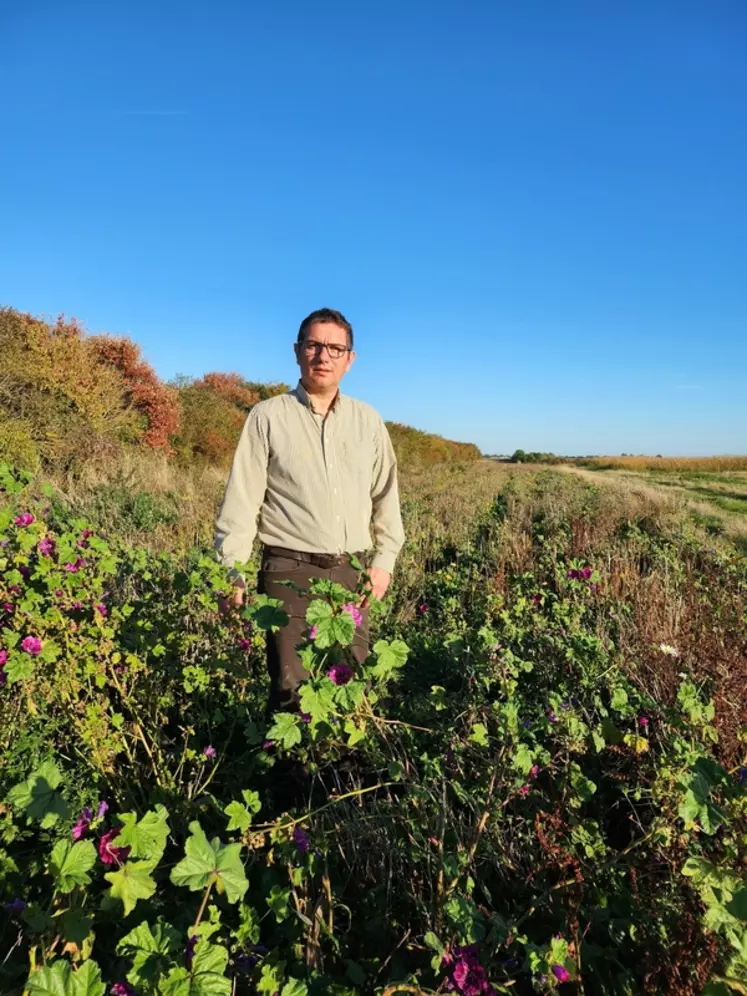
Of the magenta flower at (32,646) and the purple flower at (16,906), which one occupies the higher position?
the magenta flower at (32,646)

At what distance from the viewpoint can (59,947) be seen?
141cm

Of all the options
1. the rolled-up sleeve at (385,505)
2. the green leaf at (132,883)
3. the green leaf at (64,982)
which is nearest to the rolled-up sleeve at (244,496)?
the rolled-up sleeve at (385,505)

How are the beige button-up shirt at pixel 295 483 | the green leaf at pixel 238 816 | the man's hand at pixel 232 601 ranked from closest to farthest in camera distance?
the green leaf at pixel 238 816
the man's hand at pixel 232 601
the beige button-up shirt at pixel 295 483

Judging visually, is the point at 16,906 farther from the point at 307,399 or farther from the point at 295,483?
the point at 307,399

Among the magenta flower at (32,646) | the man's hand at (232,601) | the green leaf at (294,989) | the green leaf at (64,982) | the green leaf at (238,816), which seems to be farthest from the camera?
the man's hand at (232,601)

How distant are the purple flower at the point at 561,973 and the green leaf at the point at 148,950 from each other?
32.3 inches

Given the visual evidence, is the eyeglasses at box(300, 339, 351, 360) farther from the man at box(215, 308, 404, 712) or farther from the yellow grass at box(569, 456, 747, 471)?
the yellow grass at box(569, 456, 747, 471)

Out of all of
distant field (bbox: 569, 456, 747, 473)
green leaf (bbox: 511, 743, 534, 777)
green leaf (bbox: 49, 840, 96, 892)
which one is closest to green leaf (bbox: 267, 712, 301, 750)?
green leaf (bbox: 49, 840, 96, 892)

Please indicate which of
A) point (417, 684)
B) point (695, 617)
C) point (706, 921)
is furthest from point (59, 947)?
point (695, 617)

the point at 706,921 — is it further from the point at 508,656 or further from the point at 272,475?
the point at 272,475

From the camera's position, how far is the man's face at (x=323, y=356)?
2443mm

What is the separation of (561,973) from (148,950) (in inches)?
35.0

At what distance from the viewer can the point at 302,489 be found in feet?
8.21

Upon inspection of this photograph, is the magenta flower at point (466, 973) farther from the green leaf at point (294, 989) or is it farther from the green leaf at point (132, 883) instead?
the green leaf at point (132, 883)
